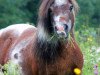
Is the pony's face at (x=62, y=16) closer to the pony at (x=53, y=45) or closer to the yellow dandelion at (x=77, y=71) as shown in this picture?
the pony at (x=53, y=45)

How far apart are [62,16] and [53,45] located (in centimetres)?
58

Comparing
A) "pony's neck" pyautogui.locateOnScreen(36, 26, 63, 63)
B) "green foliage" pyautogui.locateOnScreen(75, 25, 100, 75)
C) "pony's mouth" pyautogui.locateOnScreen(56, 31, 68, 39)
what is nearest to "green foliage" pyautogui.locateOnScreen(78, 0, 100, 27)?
"green foliage" pyautogui.locateOnScreen(75, 25, 100, 75)

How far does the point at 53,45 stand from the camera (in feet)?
35.0

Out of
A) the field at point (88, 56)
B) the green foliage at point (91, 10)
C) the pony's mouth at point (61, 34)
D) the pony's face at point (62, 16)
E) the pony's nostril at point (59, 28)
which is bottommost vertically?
the field at point (88, 56)

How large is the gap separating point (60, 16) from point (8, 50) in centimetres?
241

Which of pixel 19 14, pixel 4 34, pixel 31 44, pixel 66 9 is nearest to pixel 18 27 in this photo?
pixel 4 34

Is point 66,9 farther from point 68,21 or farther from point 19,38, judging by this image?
point 19,38

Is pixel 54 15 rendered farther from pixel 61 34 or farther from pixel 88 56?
pixel 88 56

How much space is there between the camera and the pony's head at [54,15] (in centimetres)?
1030

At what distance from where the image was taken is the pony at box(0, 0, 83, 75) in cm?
1035

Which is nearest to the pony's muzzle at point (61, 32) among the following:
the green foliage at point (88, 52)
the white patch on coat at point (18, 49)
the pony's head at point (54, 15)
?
the pony's head at point (54, 15)

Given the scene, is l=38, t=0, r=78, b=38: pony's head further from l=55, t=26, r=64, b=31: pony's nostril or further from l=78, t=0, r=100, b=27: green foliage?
l=78, t=0, r=100, b=27: green foliage

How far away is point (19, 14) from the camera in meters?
40.8

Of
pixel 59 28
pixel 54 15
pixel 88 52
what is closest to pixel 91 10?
pixel 88 52
